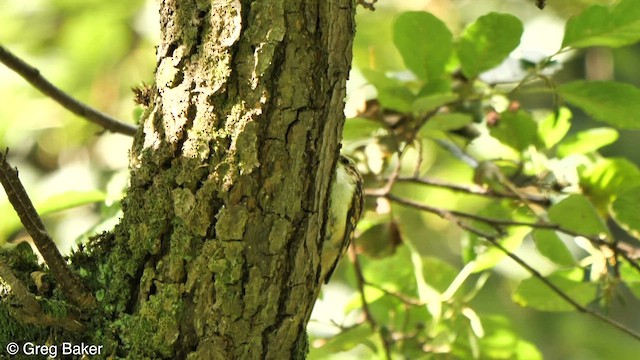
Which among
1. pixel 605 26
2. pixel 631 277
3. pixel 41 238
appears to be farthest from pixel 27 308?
pixel 631 277

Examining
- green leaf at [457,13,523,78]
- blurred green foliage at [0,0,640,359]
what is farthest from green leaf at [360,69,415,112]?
green leaf at [457,13,523,78]

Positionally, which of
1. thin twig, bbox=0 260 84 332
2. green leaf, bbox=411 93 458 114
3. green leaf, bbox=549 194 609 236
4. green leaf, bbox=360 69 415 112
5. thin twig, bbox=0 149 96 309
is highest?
green leaf, bbox=360 69 415 112

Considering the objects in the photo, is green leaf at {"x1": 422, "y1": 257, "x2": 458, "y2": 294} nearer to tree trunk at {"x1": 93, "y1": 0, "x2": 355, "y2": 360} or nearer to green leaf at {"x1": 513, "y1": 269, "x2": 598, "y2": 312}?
green leaf at {"x1": 513, "y1": 269, "x2": 598, "y2": 312}

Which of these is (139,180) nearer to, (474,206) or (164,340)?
(164,340)

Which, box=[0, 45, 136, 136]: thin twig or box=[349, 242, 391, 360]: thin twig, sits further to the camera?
box=[349, 242, 391, 360]: thin twig

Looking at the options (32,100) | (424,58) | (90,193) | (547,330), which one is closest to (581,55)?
(547,330)

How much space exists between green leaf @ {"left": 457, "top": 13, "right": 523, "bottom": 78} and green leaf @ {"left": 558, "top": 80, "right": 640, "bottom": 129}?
0.12 metres

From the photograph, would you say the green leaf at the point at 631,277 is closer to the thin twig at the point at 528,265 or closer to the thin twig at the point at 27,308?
the thin twig at the point at 528,265

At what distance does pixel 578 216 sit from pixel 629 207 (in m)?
0.09

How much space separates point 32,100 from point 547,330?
2.79 m

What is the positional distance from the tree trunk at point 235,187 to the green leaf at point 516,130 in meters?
0.66

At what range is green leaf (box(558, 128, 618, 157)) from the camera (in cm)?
166

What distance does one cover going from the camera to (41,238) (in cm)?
102

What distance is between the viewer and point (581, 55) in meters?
4.64
